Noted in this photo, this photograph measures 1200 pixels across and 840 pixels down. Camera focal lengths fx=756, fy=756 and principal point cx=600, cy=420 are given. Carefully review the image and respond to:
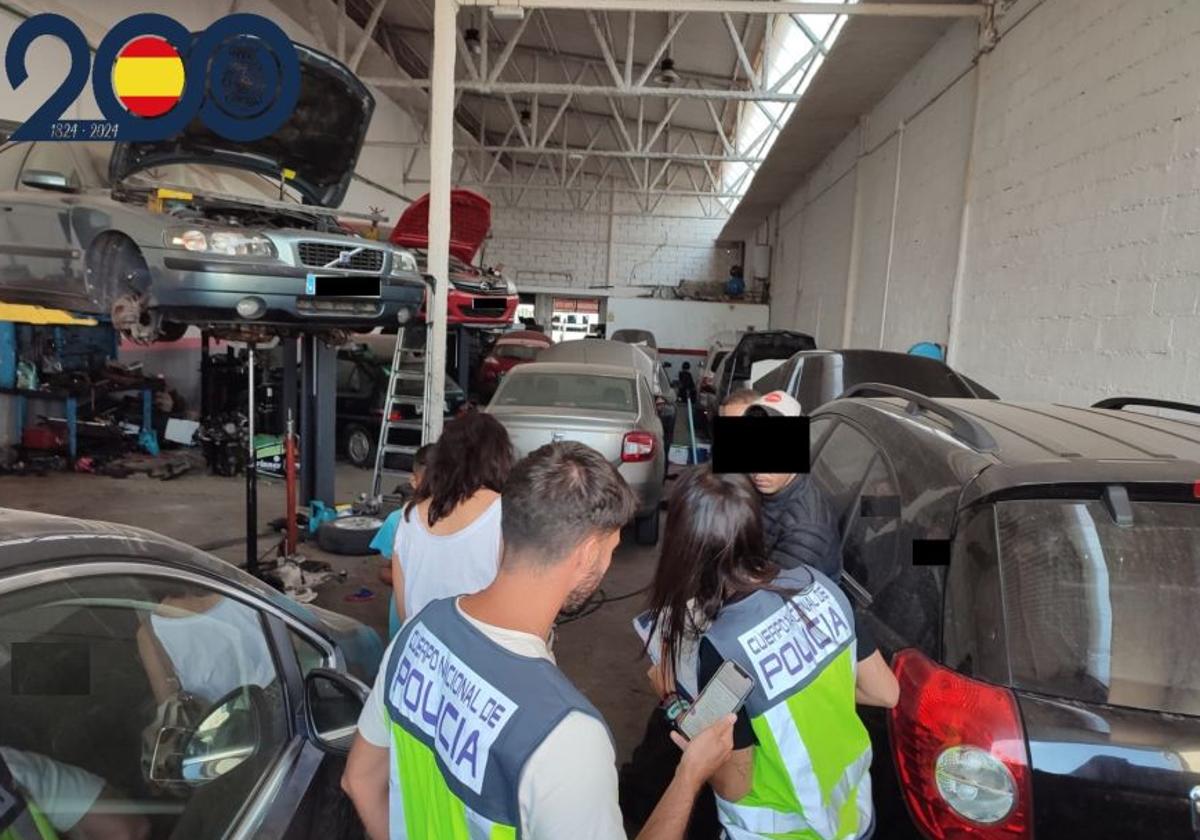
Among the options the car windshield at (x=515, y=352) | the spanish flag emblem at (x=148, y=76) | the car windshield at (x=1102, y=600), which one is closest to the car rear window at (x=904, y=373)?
the car windshield at (x=1102, y=600)

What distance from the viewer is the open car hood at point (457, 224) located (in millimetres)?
8750

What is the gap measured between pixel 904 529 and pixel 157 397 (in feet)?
32.6

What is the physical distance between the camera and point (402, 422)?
7070 mm

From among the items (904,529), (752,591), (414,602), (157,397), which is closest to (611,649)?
(414,602)

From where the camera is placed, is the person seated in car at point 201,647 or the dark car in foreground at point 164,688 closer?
the dark car in foreground at point 164,688

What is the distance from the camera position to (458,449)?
255cm

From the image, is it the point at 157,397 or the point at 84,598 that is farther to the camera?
the point at 157,397

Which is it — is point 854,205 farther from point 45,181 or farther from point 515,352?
point 45,181

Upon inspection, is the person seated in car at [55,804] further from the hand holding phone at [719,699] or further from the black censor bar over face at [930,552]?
the black censor bar over face at [930,552]

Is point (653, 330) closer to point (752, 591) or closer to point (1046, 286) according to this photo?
point (1046, 286)

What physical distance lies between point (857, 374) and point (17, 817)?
5.63 meters

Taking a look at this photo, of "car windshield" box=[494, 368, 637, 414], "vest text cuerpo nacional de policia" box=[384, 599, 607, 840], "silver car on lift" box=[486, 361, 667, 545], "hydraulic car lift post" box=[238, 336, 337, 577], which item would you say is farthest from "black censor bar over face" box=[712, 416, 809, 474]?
"hydraulic car lift post" box=[238, 336, 337, 577]

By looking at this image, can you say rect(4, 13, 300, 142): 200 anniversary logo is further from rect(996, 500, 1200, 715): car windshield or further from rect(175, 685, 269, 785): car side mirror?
rect(996, 500, 1200, 715): car windshield

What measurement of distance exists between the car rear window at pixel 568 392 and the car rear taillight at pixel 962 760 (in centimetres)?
476
